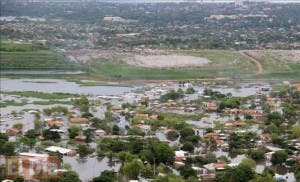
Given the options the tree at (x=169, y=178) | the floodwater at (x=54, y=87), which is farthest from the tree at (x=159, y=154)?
the floodwater at (x=54, y=87)

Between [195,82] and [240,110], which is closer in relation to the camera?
[240,110]

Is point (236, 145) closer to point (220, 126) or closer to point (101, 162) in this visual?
point (220, 126)

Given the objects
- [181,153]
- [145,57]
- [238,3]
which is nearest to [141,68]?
[145,57]

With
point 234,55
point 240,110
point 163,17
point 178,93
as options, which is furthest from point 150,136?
point 163,17

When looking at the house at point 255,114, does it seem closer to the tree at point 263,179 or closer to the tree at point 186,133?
the tree at point 186,133

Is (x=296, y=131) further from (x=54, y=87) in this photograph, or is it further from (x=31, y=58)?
(x=31, y=58)
